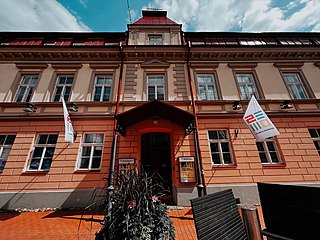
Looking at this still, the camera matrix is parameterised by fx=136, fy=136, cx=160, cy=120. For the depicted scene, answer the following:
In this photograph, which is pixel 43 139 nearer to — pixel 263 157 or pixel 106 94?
pixel 106 94

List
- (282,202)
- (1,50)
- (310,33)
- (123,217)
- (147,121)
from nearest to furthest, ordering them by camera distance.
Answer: (282,202), (123,217), (147,121), (1,50), (310,33)

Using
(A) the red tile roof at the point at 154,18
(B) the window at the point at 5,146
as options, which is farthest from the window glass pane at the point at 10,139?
(A) the red tile roof at the point at 154,18

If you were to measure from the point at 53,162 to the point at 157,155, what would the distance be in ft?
15.6

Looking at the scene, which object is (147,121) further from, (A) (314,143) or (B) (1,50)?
(B) (1,50)

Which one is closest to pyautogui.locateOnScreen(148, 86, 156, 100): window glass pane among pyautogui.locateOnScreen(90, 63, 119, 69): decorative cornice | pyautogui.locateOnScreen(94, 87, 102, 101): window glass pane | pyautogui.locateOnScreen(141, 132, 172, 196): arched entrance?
pyautogui.locateOnScreen(141, 132, 172, 196): arched entrance

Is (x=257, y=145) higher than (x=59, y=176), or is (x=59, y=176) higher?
(x=257, y=145)

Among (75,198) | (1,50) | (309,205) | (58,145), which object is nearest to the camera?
(309,205)

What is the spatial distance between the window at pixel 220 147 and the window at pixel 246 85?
2.65m

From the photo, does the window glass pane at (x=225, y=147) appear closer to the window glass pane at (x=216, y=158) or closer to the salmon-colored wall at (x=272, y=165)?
the salmon-colored wall at (x=272, y=165)

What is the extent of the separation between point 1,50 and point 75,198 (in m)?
9.31

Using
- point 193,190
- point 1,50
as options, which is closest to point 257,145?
point 193,190

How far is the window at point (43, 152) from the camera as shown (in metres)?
5.94

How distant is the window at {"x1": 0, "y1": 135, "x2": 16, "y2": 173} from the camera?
6036 millimetres

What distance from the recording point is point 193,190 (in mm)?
5664
